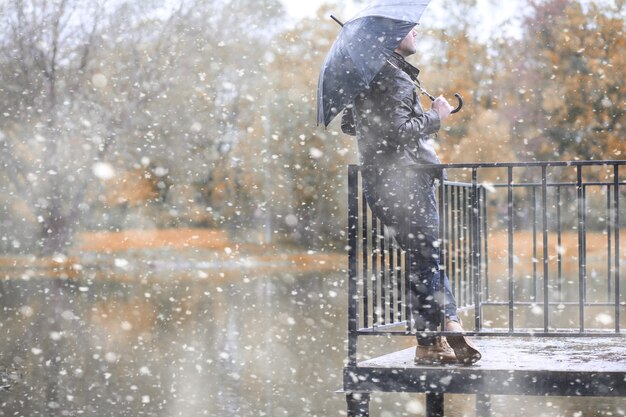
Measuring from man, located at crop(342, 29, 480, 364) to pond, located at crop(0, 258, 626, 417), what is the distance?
2855mm

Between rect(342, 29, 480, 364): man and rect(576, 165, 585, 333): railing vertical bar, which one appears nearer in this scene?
rect(576, 165, 585, 333): railing vertical bar

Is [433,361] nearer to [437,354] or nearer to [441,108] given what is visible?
[437,354]

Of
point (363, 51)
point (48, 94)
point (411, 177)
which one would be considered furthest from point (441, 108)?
point (48, 94)

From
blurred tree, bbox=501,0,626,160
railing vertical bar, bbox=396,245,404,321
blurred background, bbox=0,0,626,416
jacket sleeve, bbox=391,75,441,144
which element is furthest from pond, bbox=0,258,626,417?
blurred tree, bbox=501,0,626,160

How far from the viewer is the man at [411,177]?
5.43 meters

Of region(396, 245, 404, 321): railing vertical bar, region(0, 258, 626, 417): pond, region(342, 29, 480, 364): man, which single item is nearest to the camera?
region(342, 29, 480, 364): man

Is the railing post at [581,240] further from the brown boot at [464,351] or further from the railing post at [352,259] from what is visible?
the railing post at [352,259]

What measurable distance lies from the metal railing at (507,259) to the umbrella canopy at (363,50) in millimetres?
453

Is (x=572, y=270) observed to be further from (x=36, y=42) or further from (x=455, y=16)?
(x=36, y=42)

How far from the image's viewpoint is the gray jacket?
539cm

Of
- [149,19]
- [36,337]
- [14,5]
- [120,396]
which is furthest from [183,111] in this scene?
[120,396]

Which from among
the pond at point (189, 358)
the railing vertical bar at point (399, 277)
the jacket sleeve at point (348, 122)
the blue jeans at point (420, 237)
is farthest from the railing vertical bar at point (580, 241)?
the pond at point (189, 358)

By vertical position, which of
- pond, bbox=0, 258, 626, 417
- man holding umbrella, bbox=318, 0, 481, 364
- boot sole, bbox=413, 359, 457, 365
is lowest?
pond, bbox=0, 258, 626, 417

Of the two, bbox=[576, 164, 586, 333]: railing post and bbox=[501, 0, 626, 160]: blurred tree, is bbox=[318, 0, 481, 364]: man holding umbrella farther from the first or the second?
bbox=[501, 0, 626, 160]: blurred tree
